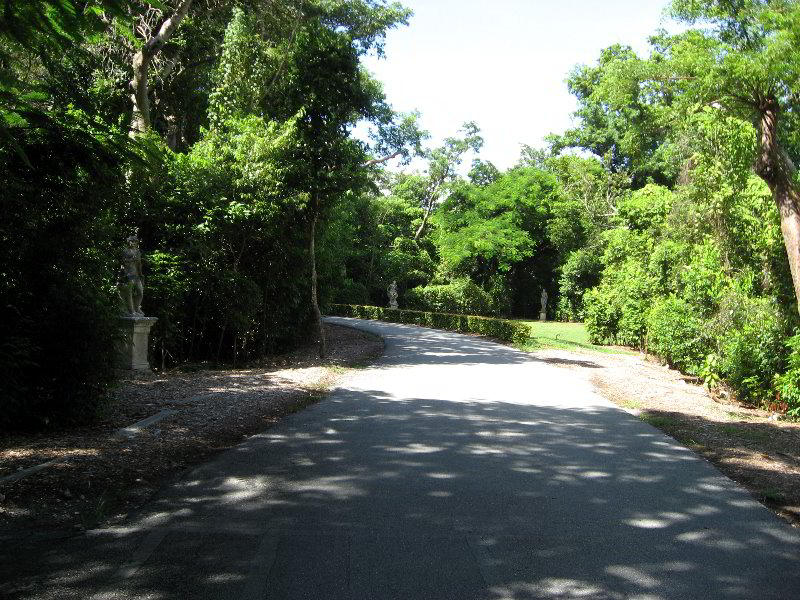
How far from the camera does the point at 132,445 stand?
6.43 meters

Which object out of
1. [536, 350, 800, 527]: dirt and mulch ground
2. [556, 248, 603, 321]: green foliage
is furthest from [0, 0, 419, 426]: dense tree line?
[556, 248, 603, 321]: green foliage

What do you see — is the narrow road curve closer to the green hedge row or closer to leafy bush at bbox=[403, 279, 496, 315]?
the green hedge row

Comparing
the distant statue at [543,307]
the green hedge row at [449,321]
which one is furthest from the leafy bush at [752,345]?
the distant statue at [543,307]

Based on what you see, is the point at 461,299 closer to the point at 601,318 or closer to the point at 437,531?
the point at 601,318

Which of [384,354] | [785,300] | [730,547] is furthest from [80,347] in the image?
[785,300]

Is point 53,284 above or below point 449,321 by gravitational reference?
above

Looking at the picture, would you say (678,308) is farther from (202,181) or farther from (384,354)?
(202,181)

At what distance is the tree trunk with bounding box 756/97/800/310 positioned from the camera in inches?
480

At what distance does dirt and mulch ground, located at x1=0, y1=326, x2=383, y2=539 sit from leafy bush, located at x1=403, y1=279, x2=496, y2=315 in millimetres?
26716

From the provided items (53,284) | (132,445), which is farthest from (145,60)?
(132,445)

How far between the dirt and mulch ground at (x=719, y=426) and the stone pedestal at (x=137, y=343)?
9.15 m

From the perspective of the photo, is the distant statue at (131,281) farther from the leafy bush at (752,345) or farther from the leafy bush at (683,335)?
the leafy bush at (683,335)

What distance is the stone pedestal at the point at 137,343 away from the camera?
12045mm

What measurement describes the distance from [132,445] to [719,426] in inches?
313
